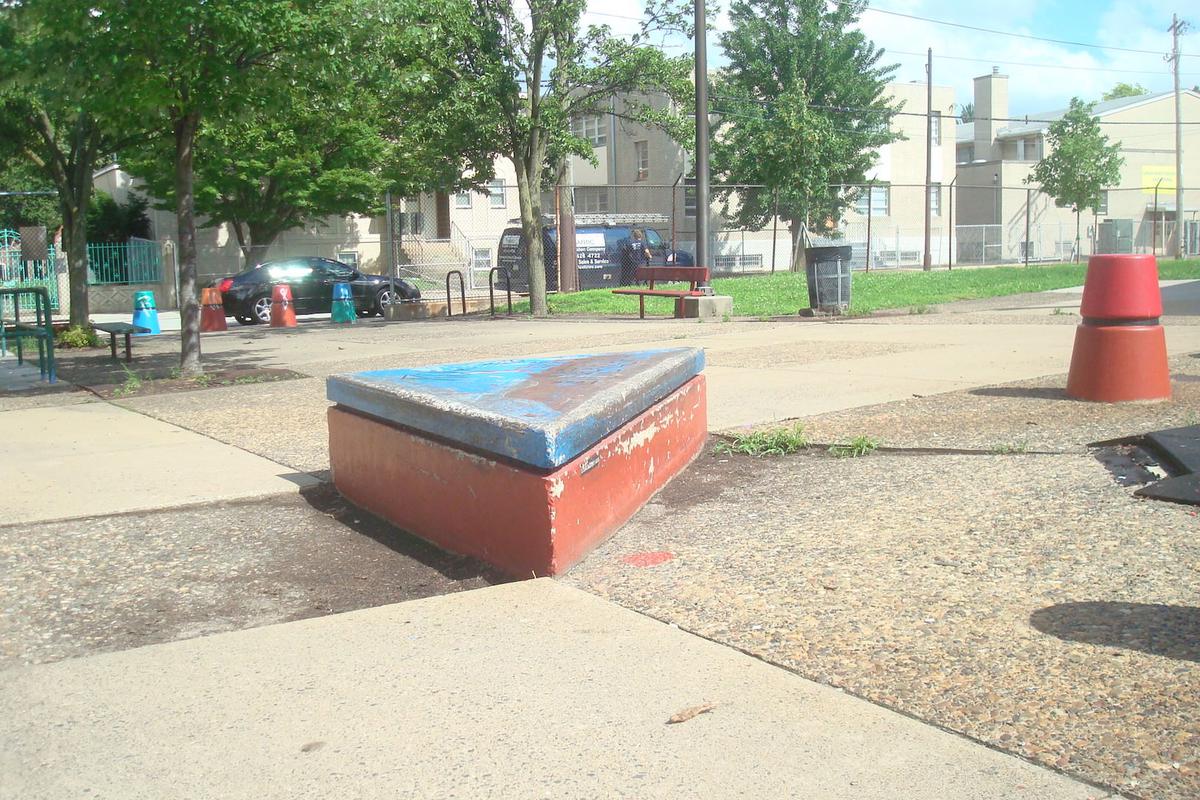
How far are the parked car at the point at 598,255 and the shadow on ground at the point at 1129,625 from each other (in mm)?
25791

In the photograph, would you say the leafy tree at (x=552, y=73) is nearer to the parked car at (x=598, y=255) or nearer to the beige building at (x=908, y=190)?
the parked car at (x=598, y=255)

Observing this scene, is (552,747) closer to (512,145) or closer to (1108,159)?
(512,145)

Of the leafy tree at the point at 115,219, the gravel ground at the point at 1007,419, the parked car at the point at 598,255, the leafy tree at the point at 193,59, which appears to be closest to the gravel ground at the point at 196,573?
the gravel ground at the point at 1007,419

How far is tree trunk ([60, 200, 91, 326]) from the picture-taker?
17.1 m

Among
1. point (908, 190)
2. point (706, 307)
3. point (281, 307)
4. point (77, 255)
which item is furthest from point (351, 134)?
point (908, 190)

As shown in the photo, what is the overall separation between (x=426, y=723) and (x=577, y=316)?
17204 mm

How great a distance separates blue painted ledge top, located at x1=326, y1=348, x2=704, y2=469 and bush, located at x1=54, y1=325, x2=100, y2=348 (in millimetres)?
12019

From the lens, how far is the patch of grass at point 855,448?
21.3 ft

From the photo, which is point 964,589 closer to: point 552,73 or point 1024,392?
point 1024,392

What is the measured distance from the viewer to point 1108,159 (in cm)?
4775

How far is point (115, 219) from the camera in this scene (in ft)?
130

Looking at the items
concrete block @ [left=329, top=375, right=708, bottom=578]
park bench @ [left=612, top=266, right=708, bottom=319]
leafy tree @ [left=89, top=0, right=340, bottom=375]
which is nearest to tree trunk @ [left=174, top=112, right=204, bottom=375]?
leafy tree @ [left=89, top=0, right=340, bottom=375]

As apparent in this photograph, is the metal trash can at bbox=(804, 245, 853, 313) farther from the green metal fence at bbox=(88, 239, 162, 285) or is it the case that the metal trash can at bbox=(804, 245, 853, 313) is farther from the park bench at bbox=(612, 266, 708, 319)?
the green metal fence at bbox=(88, 239, 162, 285)

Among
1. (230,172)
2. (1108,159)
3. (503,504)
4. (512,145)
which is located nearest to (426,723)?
(503,504)
